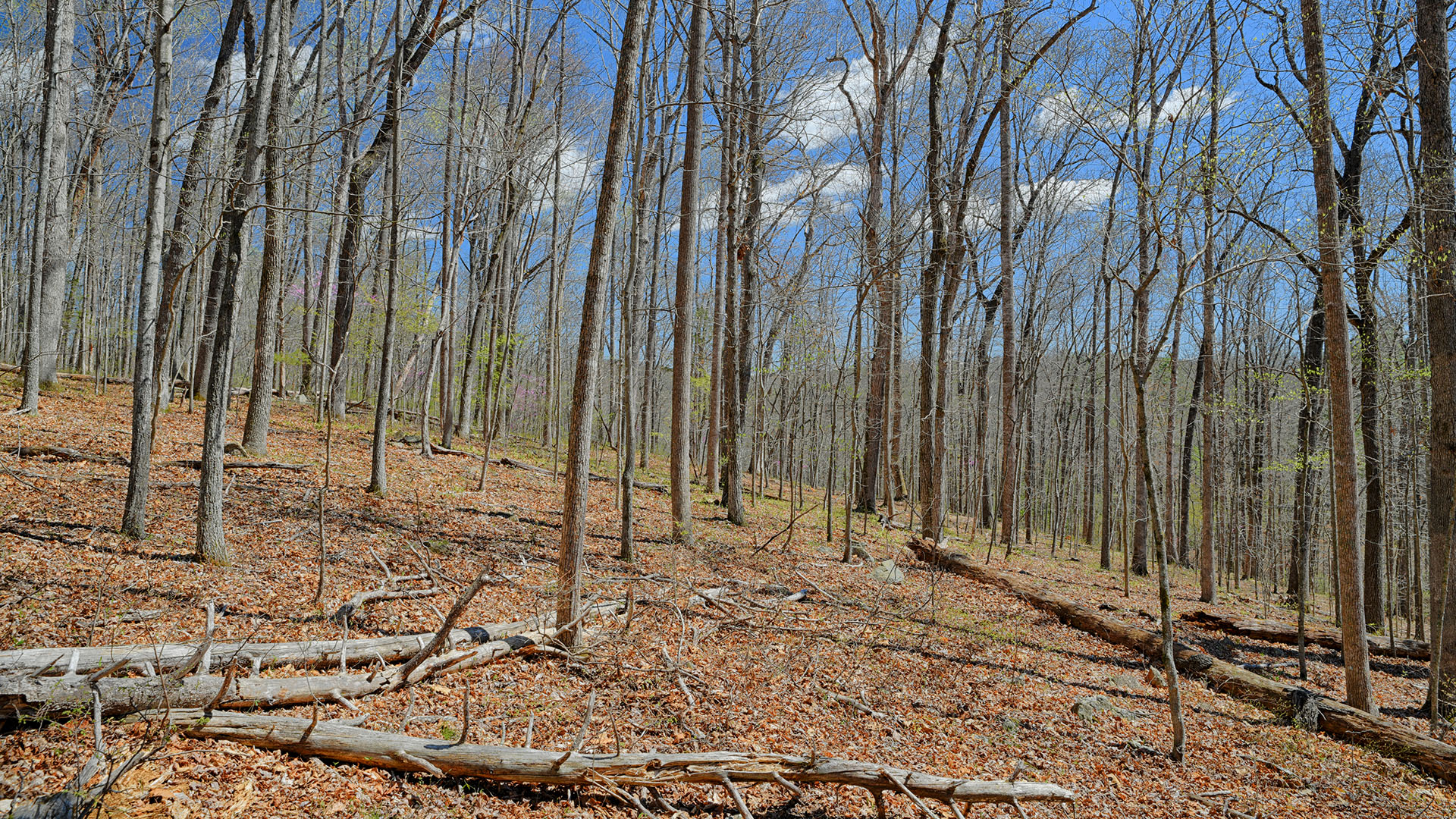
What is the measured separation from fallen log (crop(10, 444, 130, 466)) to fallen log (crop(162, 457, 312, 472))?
52cm

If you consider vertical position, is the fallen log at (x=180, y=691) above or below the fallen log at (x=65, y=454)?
below

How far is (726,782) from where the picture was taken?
3.77 metres

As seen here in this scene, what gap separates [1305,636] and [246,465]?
15.8 metres

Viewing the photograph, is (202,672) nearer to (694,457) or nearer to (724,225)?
(724,225)

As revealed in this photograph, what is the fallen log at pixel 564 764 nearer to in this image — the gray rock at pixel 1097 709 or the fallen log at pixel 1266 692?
the gray rock at pixel 1097 709

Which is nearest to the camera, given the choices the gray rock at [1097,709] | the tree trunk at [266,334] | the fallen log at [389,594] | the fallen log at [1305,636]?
the fallen log at [389,594]

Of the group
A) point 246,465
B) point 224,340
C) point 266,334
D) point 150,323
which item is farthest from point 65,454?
point 224,340

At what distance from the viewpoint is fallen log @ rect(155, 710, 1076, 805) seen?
11.9ft

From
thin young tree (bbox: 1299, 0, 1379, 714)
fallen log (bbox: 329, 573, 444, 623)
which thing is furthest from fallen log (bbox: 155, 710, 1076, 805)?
thin young tree (bbox: 1299, 0, 1379, 714)

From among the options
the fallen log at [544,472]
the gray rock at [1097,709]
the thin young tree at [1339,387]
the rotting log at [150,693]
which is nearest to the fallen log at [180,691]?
the rotting log at [150,693]

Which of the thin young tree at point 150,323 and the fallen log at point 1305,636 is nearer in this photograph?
the thin young tree at point 150,323

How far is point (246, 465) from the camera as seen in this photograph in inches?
365

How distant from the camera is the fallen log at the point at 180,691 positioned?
3.34 m

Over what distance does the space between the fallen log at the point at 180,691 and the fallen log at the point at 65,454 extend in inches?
252
